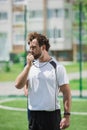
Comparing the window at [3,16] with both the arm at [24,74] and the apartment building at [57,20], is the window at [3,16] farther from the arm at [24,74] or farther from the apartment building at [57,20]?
the arm at [24,74]

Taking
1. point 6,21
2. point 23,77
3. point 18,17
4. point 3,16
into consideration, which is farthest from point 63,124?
point 3,16

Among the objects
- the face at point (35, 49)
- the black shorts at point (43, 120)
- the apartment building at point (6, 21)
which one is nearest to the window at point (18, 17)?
the apartment building at point (6, 21)

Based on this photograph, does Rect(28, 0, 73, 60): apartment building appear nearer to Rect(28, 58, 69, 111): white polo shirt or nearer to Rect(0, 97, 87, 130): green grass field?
Rect(0, 97, 87, 130): green grass field

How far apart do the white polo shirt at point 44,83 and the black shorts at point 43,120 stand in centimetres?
7

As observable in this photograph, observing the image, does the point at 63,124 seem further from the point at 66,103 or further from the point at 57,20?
the point at 57,20

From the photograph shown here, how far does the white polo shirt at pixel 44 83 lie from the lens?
16.4ft

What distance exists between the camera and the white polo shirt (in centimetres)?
500

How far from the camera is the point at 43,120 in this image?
16.8 ft

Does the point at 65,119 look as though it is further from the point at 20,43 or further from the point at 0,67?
the point at 20,43

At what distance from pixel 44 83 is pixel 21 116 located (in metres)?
Result: 6.21

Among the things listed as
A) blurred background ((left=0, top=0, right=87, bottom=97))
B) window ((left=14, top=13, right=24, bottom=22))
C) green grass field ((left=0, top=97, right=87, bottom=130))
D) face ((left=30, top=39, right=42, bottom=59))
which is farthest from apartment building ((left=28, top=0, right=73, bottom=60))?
face ((left=30, top=39, right=42, bottom=59))

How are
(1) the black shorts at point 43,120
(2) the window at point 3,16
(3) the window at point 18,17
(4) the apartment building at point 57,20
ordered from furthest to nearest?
(2) the window at point 3,16, (3) the window at point 18,17, (4) the apartment building at point 57,20, (1) the black shorts at point 43,120

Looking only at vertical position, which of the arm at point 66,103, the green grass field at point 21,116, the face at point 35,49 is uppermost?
the face at point 35,49

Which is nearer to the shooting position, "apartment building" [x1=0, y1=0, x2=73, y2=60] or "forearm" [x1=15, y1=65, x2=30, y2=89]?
"forearm" [x1=15, y1=65, x2=30, y2=89]
